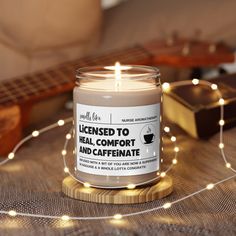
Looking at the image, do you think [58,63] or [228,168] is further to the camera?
[58,63]

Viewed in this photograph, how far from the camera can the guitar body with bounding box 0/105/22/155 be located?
2.97ft

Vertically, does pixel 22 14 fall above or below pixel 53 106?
above

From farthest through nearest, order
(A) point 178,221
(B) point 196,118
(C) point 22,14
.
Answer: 1. (C) point 22,14
2. (B) point 196,118
3. (A) point 178,221

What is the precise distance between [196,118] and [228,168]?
0.47ft

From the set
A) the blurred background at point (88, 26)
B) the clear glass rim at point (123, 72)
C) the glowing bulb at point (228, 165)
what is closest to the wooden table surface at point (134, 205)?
the glowing bulb at point (228, 165)

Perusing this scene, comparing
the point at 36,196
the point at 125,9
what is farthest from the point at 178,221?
the point at 125,9

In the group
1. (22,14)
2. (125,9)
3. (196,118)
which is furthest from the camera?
(125,9)

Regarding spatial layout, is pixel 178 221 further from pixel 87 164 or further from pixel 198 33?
pixel 198 33

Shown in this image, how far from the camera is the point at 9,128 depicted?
0.92 m

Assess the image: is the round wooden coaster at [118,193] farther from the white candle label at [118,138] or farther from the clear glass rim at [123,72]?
the clear glass rim at [123,72]

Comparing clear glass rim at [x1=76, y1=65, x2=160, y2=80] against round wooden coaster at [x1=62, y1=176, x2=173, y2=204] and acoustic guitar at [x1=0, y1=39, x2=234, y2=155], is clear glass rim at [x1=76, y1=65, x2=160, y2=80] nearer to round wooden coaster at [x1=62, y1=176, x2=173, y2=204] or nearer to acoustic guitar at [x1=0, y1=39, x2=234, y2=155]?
round wooden coaster at [x1=62, y1=176, x2=173, y2=204]

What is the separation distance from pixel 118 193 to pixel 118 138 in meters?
0.06

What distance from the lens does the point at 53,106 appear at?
1175mm

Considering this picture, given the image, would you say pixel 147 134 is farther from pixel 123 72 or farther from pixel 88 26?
pixel 88 26
